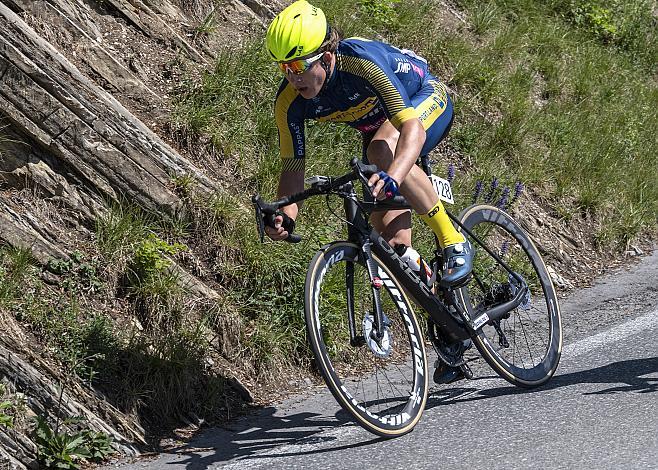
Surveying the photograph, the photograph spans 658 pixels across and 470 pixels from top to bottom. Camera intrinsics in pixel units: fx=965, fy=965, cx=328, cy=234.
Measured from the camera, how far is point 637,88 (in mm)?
11156

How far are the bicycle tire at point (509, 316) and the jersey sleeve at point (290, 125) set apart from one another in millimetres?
1145

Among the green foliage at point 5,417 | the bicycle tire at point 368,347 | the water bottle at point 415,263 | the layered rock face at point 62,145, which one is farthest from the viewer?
the layered rock face at point 62,145

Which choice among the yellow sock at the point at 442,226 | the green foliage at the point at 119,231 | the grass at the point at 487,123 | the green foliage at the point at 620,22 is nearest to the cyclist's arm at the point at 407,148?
the yellow sock at the point at 442,226

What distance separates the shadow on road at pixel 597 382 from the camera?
543 cm

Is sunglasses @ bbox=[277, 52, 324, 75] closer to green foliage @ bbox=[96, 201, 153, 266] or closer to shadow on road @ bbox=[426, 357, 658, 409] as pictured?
green foliage @ bbox=[96, 201, 153, 266]

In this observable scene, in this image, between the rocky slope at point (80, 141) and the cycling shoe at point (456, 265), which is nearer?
the rocky slope at point (80, 141)

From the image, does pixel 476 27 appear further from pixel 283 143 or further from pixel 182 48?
pixel 283 143

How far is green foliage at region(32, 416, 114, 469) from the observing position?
4590mm

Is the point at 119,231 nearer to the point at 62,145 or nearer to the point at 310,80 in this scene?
the point at 62,145

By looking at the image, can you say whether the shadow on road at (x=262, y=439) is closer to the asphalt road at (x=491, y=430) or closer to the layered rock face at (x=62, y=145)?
the asphalt road at (x=491, y=430)

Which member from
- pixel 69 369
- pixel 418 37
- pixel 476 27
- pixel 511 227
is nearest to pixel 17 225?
pixel 69 369

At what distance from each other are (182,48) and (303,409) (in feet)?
11.1

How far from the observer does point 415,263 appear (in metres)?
5.31

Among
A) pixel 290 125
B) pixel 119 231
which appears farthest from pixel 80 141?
pixel 290 125
